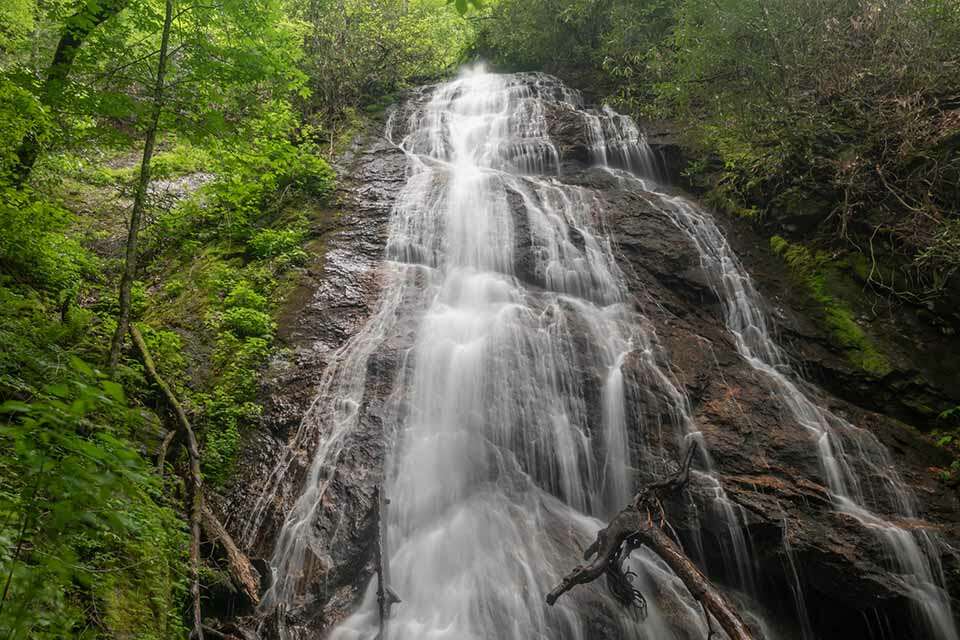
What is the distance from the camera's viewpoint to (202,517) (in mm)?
4773

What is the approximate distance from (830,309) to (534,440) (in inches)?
201

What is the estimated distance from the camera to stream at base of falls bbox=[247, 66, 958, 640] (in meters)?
4.88

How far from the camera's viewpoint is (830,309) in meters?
7.86

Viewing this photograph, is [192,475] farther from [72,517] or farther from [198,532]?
[72,517]

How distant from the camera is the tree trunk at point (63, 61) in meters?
4.88

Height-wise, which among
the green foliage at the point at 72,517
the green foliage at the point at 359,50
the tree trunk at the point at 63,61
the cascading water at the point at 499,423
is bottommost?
the green foliage at the point at 72,517

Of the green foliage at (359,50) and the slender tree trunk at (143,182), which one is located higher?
the green foliage at (359,50)

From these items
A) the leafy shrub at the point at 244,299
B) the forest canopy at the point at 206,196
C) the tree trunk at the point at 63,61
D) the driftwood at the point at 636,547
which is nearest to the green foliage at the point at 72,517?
the forest canopy at the point at 206,196

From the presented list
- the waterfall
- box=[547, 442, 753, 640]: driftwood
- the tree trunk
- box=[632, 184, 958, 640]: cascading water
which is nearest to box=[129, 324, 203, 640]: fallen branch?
the tree trunk

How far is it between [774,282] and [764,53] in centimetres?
431

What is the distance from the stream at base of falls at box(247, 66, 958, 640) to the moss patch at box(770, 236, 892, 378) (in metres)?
0.82

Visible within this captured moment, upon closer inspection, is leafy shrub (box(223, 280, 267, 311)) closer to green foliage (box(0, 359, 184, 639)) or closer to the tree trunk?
the tree trunk

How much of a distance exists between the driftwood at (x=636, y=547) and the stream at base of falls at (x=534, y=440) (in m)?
0.37

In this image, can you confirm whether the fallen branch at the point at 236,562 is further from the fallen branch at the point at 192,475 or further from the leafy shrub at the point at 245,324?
the leafy shrub at the point at 245,324
